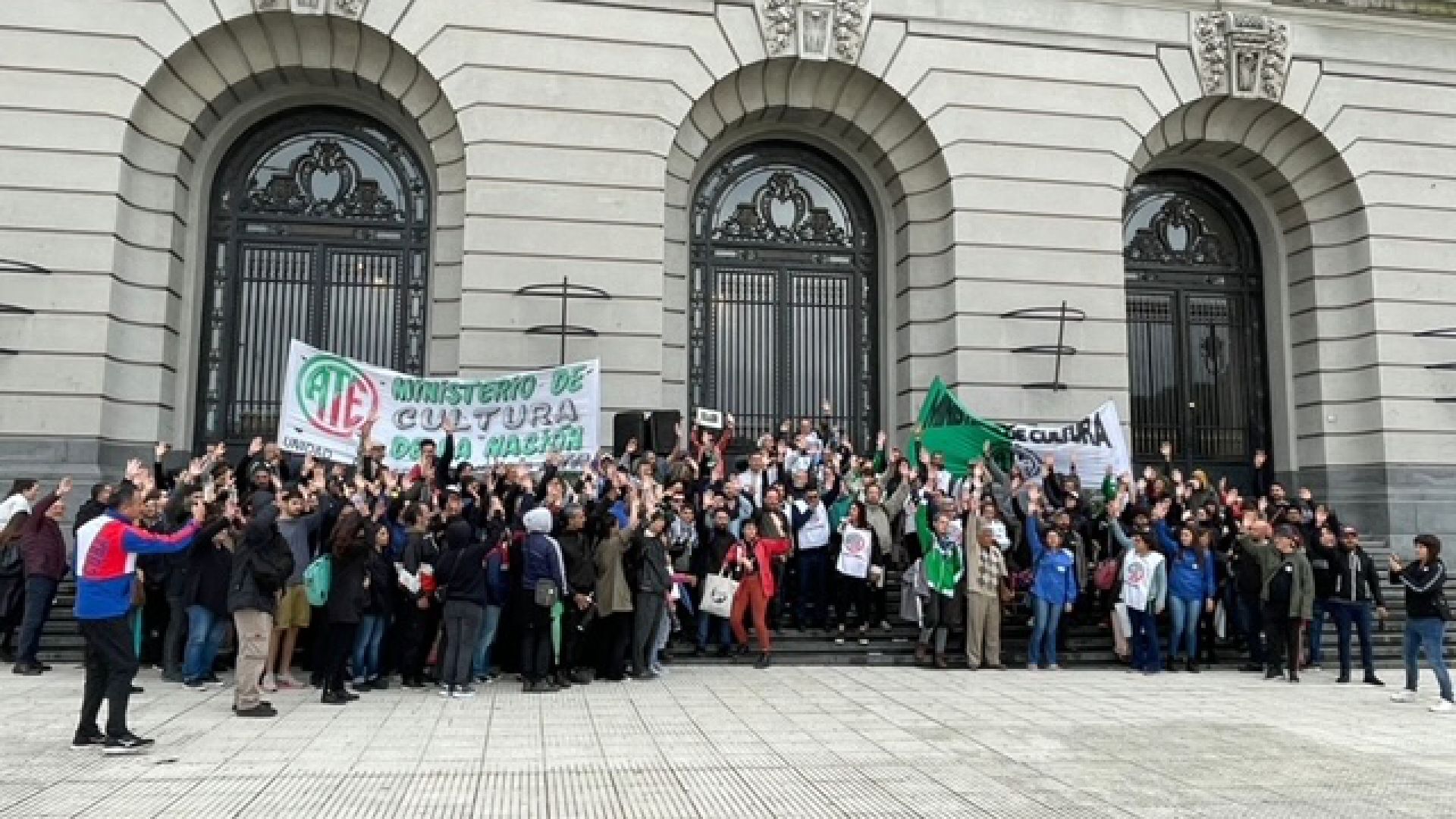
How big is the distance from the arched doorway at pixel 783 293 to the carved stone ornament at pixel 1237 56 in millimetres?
7194

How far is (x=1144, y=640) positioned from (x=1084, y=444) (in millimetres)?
4455

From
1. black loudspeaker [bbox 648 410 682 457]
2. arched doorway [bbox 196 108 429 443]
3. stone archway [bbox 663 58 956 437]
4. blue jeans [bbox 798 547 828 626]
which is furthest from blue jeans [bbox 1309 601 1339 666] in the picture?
arched doorway [bbox 196 108 429 443]

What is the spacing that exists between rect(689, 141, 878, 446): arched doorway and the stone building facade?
0.22 ft

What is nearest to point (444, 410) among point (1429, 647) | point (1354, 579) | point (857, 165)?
point (857, 165)

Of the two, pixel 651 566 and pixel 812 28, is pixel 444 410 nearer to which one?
pixel 651 566

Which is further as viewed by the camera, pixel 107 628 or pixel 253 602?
pixel 253 602

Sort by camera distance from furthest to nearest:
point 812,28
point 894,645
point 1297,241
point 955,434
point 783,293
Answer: point 1297,241 < point 783,293 < point 812,28 < point 955,434 < point 894,645

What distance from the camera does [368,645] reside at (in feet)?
36.1

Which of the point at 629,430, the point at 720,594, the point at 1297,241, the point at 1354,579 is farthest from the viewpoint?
the point at 1297,241

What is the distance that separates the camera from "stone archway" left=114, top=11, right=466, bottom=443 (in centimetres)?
1741

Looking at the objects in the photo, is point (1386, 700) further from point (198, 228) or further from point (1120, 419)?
point (198, 228)

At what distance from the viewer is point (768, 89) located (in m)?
19.6

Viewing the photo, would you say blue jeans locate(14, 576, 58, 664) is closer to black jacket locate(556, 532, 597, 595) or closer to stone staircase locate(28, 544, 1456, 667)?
stone staircase locate(28, 544, 1456, 667)

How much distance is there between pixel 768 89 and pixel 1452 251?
14078 mm
